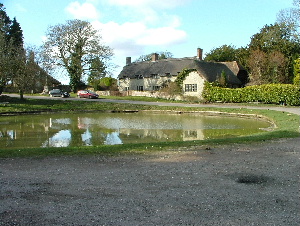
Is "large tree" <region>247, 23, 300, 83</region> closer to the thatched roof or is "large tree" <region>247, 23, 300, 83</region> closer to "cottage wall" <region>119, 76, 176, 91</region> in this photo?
the thatched roof

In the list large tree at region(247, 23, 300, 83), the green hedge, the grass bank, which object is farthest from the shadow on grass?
large tree at region(247, 23, 300, 83)

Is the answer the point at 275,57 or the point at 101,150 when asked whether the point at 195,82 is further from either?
the point at 101,150

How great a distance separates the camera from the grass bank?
10.3m

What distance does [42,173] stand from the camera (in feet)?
24.8

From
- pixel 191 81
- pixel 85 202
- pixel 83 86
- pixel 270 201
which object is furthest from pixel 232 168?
pixel 83 86

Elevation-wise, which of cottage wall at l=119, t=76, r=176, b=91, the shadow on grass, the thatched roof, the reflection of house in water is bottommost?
the reflection of house in water

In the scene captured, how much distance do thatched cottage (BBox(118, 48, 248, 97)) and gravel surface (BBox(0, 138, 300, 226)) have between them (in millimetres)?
39639

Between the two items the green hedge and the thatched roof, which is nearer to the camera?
the green hedge

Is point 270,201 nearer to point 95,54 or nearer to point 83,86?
point 95,54

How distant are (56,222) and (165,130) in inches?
557

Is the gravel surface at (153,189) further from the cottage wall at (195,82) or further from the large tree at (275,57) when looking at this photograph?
the large tree at (275,57)

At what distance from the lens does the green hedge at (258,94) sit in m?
35.3

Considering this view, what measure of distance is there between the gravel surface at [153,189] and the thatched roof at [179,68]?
39.7 m

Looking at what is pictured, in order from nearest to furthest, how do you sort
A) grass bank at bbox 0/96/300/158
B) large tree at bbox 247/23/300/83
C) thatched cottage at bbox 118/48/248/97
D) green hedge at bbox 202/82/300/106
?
grass bank at bbox 0/96/300/158
green hedge at bbox 202/82/300/106
thatched cottage at bbox 118/48/248/97
large tree at bbox 247/23/300/83
